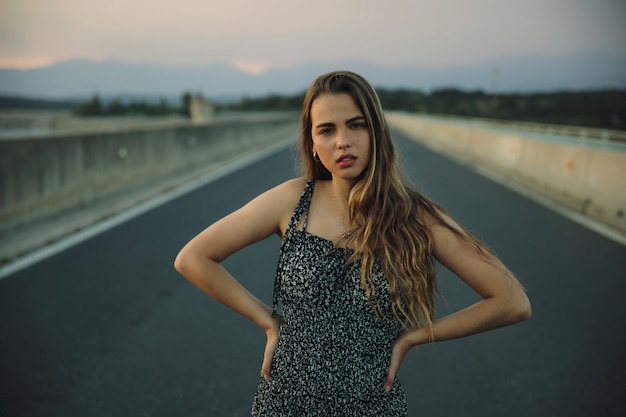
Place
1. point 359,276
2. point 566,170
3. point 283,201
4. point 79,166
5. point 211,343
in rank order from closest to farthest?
1. point 359,276
2. point 283,201
3. point 211,343
4. point 79,166
5. point 566,170

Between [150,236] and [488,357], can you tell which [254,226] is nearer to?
[488,357]

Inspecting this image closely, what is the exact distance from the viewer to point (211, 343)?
15.3 ft

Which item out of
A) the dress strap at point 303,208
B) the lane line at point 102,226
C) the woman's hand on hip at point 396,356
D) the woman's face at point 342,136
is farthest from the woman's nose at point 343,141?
the lane line at point 102,226

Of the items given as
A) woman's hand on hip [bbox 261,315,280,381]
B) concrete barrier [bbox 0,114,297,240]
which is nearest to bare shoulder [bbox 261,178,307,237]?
woman's hand on hip [bbox 261,315,280,381]

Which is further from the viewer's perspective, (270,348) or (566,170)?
(566,170)

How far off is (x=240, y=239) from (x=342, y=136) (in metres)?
0.53

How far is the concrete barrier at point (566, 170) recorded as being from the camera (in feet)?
31.1

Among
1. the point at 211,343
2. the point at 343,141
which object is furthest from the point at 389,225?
the point at 211,343

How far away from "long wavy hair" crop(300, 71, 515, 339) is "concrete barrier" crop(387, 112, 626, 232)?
25.9ft

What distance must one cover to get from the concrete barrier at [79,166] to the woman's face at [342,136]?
6.63 meters

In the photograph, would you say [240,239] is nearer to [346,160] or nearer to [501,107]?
[346,160]

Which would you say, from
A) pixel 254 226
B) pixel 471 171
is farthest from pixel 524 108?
pixel 254 226

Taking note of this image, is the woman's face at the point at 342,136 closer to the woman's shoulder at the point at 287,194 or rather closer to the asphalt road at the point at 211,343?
the woman's shoulder at the point at 287,194

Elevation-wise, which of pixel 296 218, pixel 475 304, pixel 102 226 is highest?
pixel 296 218
